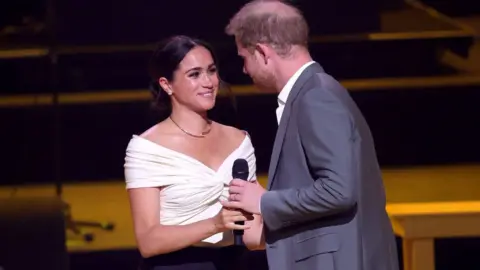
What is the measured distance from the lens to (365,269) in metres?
2.16

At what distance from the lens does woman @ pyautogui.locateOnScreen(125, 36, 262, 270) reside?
8.30 feet

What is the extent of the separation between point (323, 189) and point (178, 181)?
62 cm

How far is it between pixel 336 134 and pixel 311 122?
2.3 inches

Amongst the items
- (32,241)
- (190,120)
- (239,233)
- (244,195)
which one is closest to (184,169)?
(190,120)

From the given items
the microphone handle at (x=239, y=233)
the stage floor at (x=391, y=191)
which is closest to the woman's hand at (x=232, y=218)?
the microphone handle at (x=239, y=233)

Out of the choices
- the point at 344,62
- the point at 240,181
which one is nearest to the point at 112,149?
the point at 344,62

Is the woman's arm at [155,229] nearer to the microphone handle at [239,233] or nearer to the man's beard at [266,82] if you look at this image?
the microphone handle at [239,233]

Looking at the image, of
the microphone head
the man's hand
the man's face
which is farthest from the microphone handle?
the man's face

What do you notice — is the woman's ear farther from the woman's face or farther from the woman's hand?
the woman's hand

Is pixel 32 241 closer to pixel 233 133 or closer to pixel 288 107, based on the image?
pixel 233 133

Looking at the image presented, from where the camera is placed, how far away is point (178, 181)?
2.58 metres

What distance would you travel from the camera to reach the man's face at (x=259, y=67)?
84.9 inches

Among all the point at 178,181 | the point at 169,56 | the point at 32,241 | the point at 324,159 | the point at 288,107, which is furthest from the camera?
the point at 32,241

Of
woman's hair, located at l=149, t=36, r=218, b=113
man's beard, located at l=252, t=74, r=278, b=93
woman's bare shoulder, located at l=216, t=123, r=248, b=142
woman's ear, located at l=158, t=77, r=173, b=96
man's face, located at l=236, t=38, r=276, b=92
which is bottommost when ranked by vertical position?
woman's bare shoulder, located at l=216, t=123, r=248, b=142
